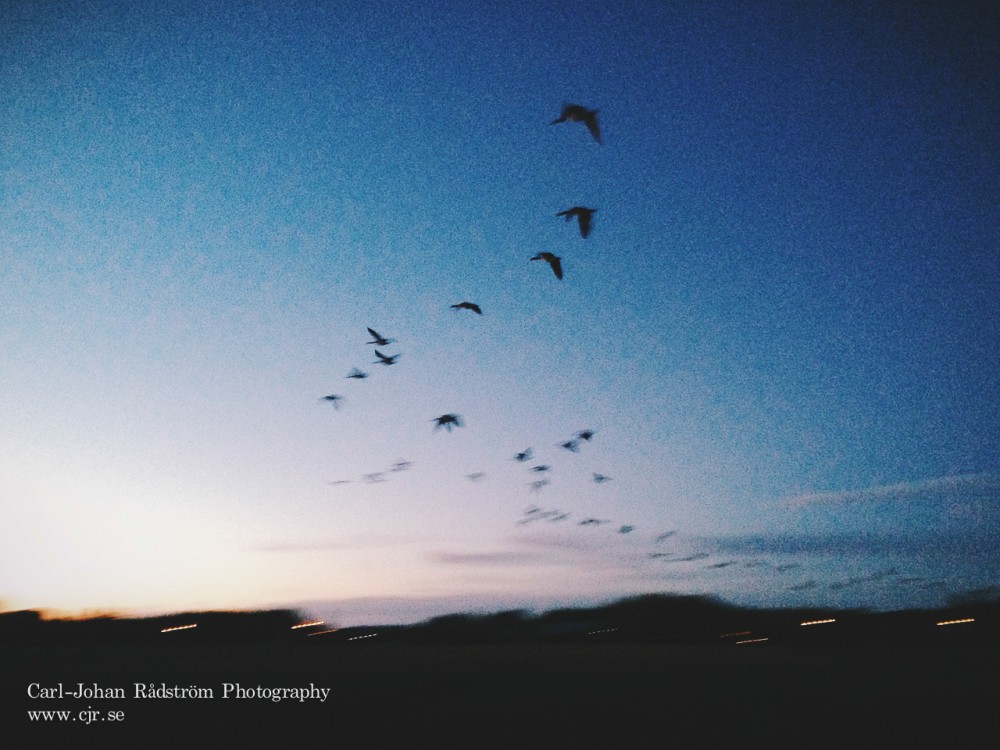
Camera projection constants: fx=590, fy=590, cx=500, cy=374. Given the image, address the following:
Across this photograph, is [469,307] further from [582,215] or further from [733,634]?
[733,634]

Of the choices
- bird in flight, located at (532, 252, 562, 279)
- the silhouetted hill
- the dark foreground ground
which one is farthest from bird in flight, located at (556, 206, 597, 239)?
the silhouetted hill

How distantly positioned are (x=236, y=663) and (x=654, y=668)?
14959 millimetres

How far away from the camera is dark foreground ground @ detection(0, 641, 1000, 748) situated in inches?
400

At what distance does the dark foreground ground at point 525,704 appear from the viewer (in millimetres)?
10164

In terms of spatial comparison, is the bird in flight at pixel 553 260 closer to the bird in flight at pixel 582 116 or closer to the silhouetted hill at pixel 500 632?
the bird in flight at pixel 582 116


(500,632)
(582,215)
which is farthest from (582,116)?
(500,632)

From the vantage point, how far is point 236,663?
21281mm

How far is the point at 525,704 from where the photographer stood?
13062 mm

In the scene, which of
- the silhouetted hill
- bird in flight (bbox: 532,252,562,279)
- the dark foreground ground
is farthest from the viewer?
the silhouetted hill

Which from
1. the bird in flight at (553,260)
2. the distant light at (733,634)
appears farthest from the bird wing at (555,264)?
the distant light at (733,634)

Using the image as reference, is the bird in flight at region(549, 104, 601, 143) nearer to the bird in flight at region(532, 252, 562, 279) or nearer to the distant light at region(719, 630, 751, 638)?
the bird in flight at region(532, 252, 562, 279)

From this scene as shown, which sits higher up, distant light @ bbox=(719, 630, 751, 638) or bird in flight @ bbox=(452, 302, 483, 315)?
bird in flight @ bbox=(452, 302, 483, 315)

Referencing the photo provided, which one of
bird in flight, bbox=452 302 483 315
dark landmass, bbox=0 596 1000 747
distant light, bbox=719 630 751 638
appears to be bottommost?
distant light, bbox=719 630 751 638

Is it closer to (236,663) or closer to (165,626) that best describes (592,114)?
(236,663)
